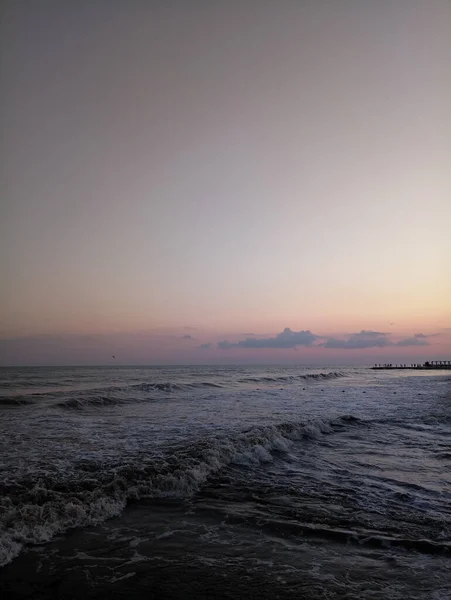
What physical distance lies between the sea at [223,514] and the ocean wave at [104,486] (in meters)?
0.04

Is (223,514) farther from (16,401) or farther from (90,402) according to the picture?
(16,401)

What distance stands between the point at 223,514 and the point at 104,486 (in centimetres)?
292

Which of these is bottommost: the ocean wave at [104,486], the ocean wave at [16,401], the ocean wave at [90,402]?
the ocean wave at [16,401]

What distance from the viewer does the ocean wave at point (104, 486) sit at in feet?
23.5

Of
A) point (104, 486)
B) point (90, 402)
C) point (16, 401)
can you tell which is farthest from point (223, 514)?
point (16, 401)

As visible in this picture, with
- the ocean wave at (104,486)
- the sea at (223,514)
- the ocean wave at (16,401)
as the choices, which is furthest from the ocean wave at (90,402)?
the ocean wave at (104,486)

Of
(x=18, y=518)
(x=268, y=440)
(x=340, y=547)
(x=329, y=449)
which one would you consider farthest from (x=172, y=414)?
(x=340, y=547)

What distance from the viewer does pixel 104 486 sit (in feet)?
29.7

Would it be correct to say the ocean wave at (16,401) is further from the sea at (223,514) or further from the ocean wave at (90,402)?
the sea at (223,514)

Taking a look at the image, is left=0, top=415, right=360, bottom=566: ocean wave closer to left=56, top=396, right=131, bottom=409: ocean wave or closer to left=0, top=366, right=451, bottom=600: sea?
left=0, top=366, right=451, bottom=600: sea

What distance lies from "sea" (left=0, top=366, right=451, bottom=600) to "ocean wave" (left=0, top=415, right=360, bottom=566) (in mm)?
36

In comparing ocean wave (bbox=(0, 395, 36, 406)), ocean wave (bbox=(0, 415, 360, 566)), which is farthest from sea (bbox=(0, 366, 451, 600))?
ocean wave (bbox=(0, 395, 36, 406))

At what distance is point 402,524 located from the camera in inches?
290

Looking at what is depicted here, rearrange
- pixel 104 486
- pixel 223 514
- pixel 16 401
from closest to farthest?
pixel 223 514 < pixel 104 486 < pixel 16 401
